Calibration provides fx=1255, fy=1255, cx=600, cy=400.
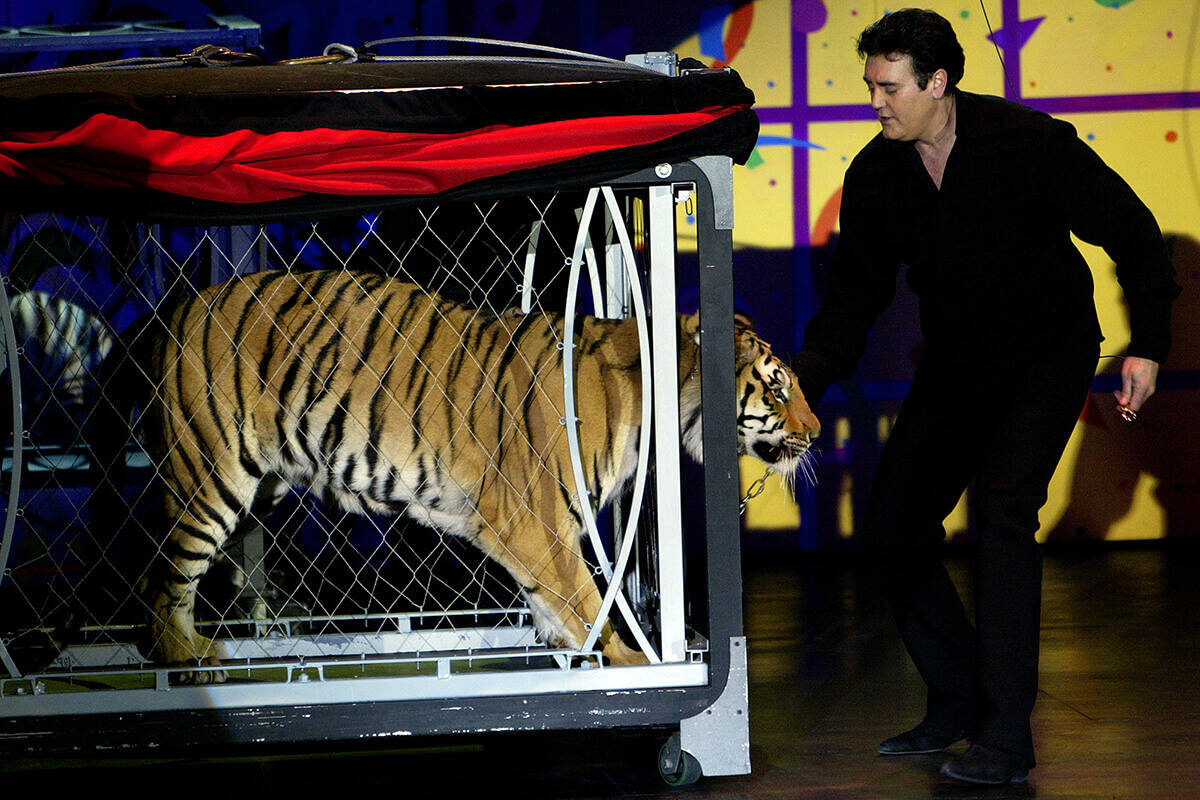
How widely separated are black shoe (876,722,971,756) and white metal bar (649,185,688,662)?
520mm

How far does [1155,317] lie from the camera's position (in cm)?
221

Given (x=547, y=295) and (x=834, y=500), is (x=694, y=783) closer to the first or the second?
(x=547, y=295)

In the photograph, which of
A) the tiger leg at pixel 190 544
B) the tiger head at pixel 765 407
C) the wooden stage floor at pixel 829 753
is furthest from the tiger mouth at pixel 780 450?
the tiger leg at pixel 190 544

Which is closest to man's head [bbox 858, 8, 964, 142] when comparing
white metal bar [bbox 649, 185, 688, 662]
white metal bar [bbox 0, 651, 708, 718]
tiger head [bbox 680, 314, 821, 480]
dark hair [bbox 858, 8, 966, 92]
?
dark hair [bbox 858, 8, 966, 92]

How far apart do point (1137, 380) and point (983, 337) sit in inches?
11.7

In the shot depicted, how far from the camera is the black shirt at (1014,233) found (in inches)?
88.6

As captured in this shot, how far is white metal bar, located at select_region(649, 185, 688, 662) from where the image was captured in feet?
7.38

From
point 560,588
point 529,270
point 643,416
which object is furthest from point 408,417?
point 643,416

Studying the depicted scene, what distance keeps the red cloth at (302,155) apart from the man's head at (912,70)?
14.6 inches

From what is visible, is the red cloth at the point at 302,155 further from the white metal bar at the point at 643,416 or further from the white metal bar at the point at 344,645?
the white metal bar at the point at 344,645

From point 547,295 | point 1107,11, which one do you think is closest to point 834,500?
point 547,295

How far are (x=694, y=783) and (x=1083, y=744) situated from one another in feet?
2.71

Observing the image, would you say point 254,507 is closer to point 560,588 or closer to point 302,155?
point 560,588

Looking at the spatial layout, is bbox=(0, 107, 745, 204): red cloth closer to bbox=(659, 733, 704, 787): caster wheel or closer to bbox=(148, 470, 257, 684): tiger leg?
bbox=(148, 470, 257, 684): tiger leg
